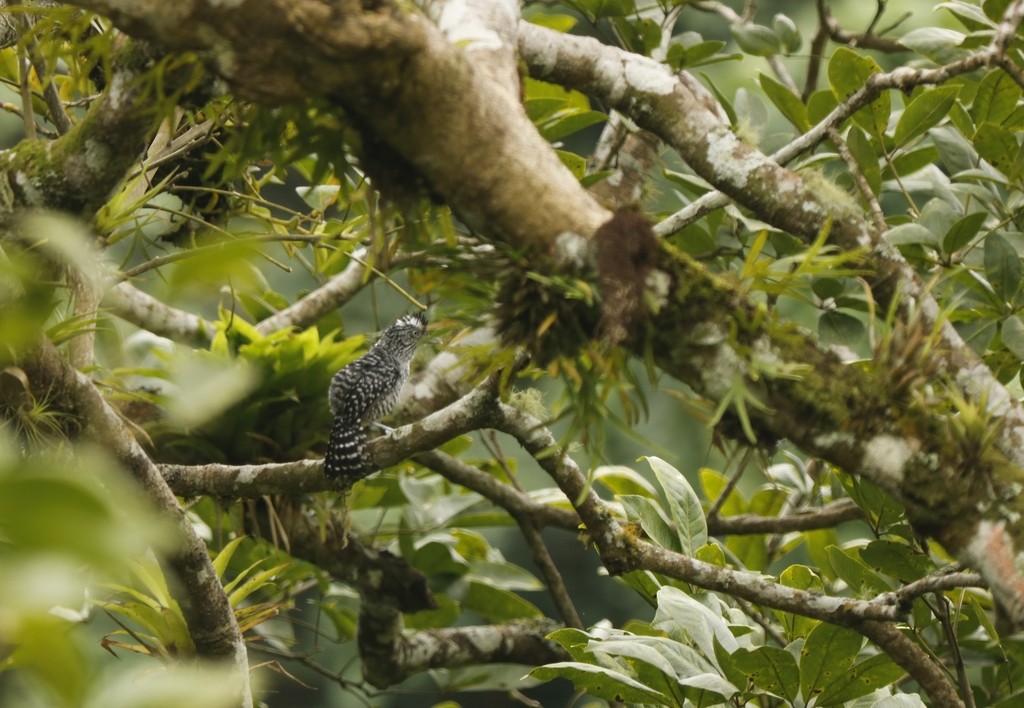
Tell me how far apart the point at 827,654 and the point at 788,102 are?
1.14 meters

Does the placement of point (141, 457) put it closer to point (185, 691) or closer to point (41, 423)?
point (41, 423)

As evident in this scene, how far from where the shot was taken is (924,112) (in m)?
1.82

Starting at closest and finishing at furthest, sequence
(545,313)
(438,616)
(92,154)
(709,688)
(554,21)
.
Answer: (545,313)
(92,154)
(709,688)
(554,21)
(438,616)

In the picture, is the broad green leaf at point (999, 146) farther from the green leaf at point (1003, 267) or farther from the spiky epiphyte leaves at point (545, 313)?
the spiky epiphyte leaves at point (545, 313)

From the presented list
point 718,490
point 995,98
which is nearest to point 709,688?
point 995,98

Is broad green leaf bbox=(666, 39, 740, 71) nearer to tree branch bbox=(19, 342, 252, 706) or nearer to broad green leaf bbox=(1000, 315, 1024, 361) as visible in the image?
broad green leaf bbox=(1000, 315, 1024, 361)

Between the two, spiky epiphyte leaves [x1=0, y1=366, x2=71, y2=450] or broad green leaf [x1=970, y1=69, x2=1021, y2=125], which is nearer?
spiky epiphyte leaves [x1=0, y1=366, x2=71, y2=450]

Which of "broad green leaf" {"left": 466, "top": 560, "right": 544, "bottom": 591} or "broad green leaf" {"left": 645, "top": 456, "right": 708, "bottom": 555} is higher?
"broad green leaf" {"left": 645, "top": 456, "right": 708, "bottom": 555}

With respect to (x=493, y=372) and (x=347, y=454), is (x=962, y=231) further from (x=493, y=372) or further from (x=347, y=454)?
(x=347, y=454)

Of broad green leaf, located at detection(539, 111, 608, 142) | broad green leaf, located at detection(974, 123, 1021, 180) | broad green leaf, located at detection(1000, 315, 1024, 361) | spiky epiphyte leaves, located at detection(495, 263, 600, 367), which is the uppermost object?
spiky epiphyte leaves, located at detection(495, 263, 600, 367)

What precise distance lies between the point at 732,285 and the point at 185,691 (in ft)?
2.35

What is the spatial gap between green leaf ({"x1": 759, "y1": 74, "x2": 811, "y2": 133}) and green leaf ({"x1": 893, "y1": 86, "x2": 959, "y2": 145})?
0.26 meters

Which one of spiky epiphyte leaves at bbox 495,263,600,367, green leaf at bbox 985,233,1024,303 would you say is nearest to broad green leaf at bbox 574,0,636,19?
green leaf at bbox 985,233,1024,303

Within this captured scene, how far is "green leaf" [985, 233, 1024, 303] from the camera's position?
1728 mm
